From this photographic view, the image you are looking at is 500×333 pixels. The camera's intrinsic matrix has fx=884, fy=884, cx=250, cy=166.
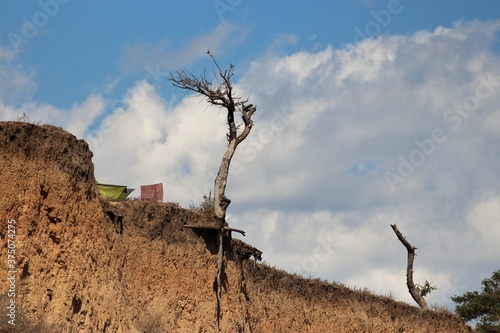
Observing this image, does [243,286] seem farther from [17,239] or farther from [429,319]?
[429,319]

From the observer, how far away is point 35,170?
1945cm

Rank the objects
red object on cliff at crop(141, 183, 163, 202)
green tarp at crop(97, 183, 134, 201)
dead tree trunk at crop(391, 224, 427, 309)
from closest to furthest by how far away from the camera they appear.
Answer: red object on cliff at crop(141, 183, 163, 202)
green tarp at crop(97, 183, 134, 201)
dead tree trunk at crop(391, 224, 427, 309)

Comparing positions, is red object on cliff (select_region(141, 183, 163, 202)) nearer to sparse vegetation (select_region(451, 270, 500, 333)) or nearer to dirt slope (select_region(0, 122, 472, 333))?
dirt slope (select_region(0, 122, 472, 333))

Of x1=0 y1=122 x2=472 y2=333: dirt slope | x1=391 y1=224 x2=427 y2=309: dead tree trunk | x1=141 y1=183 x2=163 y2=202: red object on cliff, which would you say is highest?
x1=391 y1=224 x2=427 y2=309: dead tree trunk

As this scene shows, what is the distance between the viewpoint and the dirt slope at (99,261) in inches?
739

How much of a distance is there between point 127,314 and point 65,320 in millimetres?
2470

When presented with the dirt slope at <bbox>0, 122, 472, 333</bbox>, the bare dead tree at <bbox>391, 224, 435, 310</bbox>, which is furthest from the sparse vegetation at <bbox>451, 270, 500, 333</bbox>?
the dirt slope at <bbox>0, 122, 472, 333</bbox>

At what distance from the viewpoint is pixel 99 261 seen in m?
20.6

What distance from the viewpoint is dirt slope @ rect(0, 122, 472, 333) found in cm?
1878

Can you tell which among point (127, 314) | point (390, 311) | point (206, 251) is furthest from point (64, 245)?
point (390, 311)

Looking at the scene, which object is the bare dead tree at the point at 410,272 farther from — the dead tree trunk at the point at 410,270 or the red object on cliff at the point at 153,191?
the red object on cliff at the point at 153,191

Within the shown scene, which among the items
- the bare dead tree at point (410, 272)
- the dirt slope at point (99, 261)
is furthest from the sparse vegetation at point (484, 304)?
the dirt slope at point (99, 261)

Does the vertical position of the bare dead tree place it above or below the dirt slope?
above

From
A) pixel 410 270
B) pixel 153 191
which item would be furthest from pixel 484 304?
pixel 153 191
